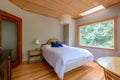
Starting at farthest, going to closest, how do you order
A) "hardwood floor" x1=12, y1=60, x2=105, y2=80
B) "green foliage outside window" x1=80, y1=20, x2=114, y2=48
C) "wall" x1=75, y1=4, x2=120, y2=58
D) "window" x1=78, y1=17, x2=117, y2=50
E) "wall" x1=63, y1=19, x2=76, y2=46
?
1. "wall" x1=63, y1=19, x2=76, y2=46
2. "green foliage outside window" x1=80, y1=20, x2=114, y2=48
3. "window" x1=78, y1=17, x2=117, y2=50
4. "wall" x1=75, y1=4, x2=120, y2=58
5. "hardwood floor" x1=12, y1=60, x2=105, y2=80

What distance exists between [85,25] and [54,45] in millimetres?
2232

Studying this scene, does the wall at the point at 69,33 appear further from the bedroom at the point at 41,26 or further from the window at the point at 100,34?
the window at the point at 100,34

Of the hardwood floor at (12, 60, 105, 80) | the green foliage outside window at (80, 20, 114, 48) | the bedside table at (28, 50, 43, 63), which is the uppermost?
the green foliage outside window at (80, 20, 114, 48)

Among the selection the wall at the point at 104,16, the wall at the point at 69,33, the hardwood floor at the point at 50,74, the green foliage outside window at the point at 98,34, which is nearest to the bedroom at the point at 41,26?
the wall at the point at 104,16

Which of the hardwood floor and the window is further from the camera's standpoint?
the window

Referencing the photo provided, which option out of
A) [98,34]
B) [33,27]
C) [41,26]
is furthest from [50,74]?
[98,34]

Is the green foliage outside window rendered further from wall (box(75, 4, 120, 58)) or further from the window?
wall (box(75, 4, 120, 58))

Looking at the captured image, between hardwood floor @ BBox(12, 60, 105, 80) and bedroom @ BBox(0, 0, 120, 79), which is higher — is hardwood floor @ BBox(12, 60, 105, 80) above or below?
below

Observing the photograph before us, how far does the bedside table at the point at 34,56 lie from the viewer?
3807 mm

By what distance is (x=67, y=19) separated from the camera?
2.99 metres

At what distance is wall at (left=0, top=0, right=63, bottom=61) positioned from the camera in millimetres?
3745

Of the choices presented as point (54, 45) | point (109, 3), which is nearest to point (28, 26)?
point (54, 45)

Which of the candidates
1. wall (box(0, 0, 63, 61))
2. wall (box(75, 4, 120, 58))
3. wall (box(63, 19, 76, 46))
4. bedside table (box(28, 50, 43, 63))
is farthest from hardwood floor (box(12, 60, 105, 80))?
wall (box(63, 19, 76, 46))

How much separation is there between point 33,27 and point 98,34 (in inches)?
131
